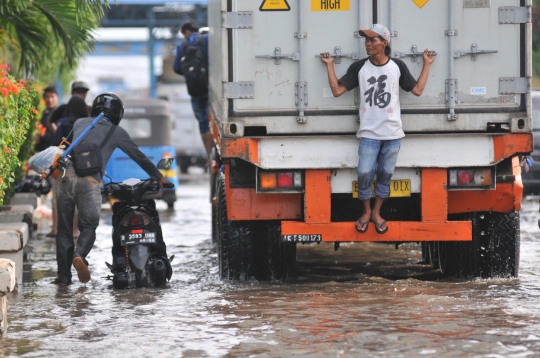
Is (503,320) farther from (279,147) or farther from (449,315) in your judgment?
(279,147)

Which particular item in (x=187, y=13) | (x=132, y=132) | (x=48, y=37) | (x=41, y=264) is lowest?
(x=41, y=264)

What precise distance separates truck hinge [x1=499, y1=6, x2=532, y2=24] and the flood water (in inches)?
84.1

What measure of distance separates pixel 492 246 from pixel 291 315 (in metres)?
2.40

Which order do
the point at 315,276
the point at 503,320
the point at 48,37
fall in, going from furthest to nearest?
1. the point at 48,37
2. the point at 315,276
3. the point at 503,320

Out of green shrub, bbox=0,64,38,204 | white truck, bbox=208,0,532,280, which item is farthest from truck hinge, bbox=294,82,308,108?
green shrub, bbox=0,64,38,204

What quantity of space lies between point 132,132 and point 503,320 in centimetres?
1269

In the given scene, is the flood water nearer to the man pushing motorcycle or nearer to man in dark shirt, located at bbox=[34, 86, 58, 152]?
the man pushing motorcycle

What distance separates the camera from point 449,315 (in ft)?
26.7

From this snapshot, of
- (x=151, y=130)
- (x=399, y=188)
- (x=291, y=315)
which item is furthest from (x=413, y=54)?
(x=151, y=130)

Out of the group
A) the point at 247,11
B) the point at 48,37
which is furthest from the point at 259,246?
the point at 48,37

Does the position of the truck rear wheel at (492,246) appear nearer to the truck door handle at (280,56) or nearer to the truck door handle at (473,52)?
the truck door handle at (473,52)

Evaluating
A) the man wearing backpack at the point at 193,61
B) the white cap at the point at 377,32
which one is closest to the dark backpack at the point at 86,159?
the white cap at the point at 377,32

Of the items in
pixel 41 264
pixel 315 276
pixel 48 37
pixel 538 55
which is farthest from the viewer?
pixel 538 55

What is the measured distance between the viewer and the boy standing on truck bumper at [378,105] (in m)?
9.25
